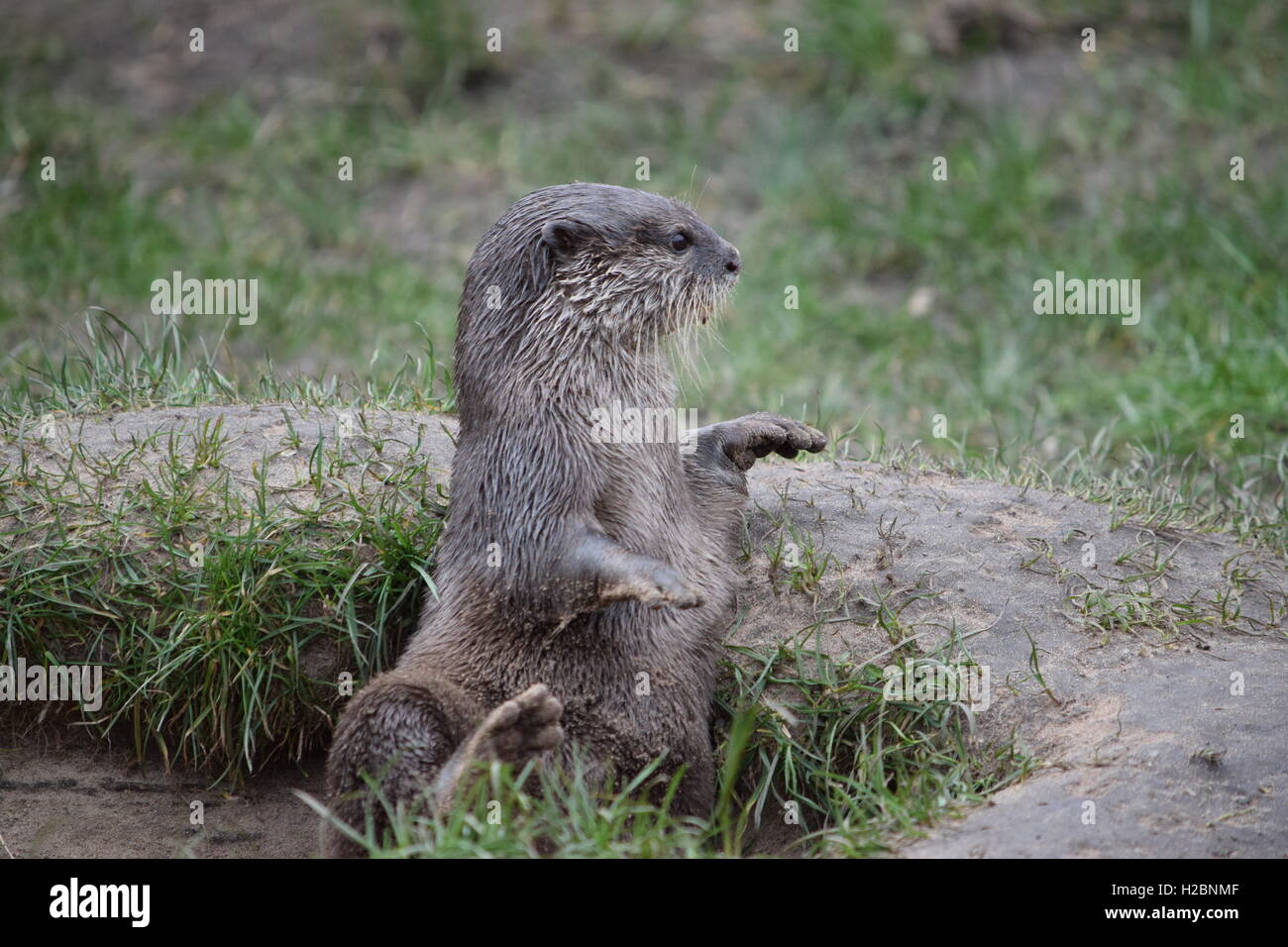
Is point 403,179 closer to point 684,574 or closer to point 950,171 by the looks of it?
→ point 950,171

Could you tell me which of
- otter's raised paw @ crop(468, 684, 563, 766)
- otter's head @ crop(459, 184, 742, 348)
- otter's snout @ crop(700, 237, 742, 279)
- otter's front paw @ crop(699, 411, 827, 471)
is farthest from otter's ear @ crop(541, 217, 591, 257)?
otter's raised paw @ crop(468, 684, 563, 766)

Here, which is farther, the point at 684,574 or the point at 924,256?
the point at 924,256

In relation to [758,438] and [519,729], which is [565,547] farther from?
[758,438]

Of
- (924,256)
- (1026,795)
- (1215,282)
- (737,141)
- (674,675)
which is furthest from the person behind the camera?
(737,141)

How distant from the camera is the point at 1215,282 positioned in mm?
6223

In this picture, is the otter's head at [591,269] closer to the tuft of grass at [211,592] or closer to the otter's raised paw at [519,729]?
the tuft of grass at [211,592]

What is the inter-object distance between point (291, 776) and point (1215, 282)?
4.60 metres

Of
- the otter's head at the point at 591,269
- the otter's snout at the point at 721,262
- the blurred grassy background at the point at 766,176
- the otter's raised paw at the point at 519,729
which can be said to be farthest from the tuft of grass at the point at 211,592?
the blurred grassy background at the point at 766,176

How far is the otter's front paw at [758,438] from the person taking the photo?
3742 mm

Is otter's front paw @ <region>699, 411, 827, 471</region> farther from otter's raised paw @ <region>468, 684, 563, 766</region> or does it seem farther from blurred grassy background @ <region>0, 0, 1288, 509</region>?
blurred grassy background @ <region>0, 0, 1288, 509</region>

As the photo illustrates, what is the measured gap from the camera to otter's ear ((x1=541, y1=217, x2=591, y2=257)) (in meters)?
3.33

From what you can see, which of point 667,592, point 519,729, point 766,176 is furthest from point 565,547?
point 766,176

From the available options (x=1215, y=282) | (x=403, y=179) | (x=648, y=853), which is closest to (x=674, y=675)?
(x=648, y=853)

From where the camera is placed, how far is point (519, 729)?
2.79 metres
